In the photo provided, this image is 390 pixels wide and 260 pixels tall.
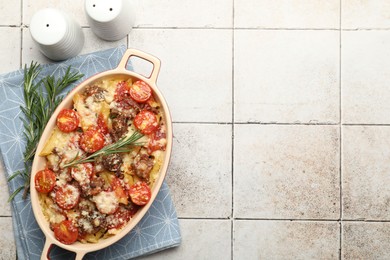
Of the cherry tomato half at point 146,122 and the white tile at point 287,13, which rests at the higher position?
the white tile at point 287,13

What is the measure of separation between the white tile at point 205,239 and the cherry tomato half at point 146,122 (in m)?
0.43

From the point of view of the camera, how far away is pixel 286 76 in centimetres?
194

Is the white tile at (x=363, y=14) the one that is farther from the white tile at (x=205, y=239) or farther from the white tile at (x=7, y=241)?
the white tile at (x=7, y=241)

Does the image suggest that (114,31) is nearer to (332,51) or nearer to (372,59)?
(332,51)

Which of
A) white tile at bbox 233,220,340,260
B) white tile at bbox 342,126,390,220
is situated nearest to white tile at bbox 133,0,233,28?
white tile at bbox 342,126,390,220

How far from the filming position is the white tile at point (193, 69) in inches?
75.8

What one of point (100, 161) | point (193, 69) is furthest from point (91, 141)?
point (193, 69)

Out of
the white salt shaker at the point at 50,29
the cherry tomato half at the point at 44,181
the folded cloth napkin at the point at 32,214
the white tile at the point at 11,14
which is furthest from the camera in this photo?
the white tile at the point at 11,14

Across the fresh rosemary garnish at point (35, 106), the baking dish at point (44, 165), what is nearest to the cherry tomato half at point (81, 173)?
the baking dish at point (44, 165)

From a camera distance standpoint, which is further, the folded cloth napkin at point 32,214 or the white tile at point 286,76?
the white tile at point 286,76

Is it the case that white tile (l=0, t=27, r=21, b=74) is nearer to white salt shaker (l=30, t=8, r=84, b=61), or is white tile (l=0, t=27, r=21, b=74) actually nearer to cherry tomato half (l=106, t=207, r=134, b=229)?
white salt shaker (l=30, t=8, r=84, b=61)

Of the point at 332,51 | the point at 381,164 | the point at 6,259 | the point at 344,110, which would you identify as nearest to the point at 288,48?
the point at 332,51

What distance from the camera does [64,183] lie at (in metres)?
1.63

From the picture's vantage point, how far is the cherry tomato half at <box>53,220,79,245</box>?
1612 millimetres
